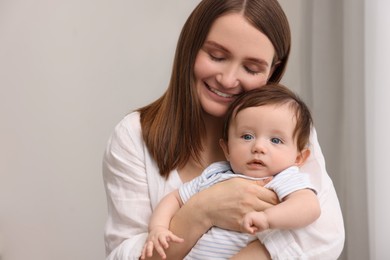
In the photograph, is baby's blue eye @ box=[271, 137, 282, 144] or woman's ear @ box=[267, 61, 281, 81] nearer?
baby's blue eye @ box=[271, 137, 282, 144]

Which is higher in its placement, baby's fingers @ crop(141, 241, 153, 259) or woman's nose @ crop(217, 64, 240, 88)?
woman's nose @ crop(217, 64, 240, 88)

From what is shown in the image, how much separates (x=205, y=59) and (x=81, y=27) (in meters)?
1.34

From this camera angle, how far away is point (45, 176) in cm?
280

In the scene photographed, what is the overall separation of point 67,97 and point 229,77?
1.39 metres

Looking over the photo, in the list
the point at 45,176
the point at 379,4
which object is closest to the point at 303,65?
the point at 379,4

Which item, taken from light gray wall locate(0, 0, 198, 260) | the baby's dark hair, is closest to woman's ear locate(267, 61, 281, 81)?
the baby's dark hair

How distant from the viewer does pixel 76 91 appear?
2.79m

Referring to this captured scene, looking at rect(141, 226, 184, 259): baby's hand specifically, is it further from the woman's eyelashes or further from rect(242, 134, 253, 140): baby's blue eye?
the woman's eyelashes

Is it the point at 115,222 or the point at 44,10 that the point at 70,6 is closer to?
the point at 44,10

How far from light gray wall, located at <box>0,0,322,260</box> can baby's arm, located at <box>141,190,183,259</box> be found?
4.35ft

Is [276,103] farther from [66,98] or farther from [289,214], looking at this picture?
[66,98]

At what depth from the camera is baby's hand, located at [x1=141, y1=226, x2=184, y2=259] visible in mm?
1372

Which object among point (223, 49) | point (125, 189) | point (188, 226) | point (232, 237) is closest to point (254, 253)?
point (232, 237)

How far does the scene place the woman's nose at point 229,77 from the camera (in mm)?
1540
